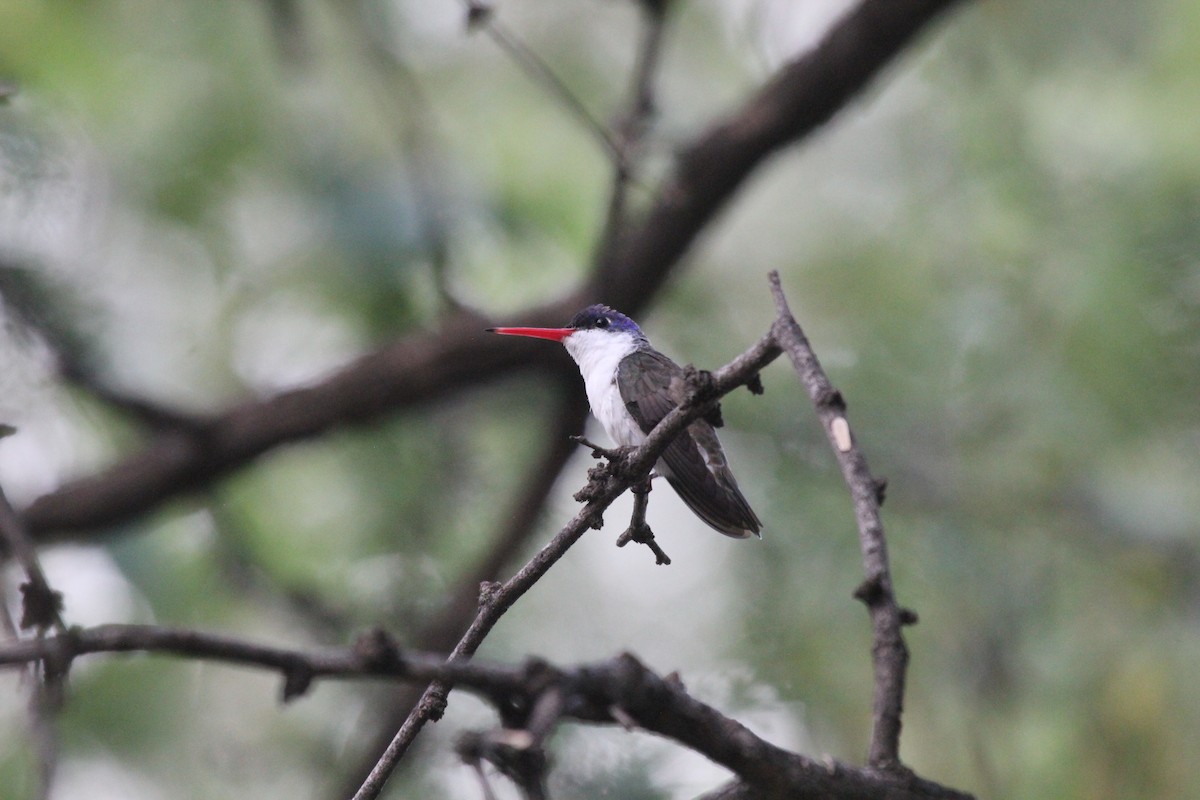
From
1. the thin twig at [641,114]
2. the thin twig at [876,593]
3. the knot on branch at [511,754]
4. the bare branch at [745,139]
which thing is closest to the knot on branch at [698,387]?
the thin twig at [876,593]

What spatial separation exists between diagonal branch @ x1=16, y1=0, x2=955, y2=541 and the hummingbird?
630mm

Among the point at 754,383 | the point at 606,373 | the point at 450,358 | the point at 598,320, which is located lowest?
the point at 754,383

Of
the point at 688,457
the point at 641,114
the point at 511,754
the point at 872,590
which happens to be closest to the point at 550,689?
the point at 511,754

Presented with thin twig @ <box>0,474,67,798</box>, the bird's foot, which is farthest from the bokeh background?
thin twig @ <box>0,474,67,798</box>

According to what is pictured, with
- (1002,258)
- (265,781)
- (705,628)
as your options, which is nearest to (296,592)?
(265,781)

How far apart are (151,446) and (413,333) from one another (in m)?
1.01

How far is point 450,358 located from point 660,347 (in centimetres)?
81

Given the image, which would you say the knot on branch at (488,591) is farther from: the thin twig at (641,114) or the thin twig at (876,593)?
the thin twig at (641,114)

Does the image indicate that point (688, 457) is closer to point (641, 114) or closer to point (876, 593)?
point (641, 114)

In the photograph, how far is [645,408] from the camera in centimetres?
280

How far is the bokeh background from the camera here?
3812mm

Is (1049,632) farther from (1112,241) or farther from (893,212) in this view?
(893,212)

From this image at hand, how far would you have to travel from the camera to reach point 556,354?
14.4ft

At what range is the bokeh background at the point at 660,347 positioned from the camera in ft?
12.5
